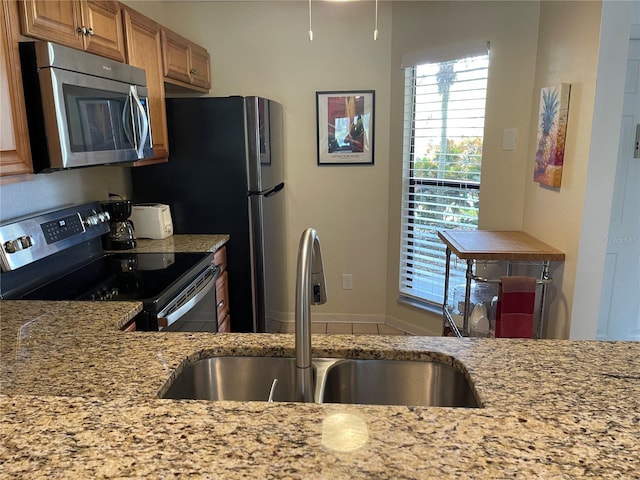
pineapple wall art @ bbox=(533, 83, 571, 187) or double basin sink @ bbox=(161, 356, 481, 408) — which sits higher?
pineapple wall art @ bbox=(533, 83, 571, 187)

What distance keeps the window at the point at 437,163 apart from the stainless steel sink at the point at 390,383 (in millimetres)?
2141

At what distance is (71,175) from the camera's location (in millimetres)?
2322

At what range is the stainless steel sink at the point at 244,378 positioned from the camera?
111cm

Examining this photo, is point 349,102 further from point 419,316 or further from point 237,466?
point 237,466

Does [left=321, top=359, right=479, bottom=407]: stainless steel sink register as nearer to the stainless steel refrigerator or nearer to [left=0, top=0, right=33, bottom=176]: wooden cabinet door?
[left=0, top=0, right=33, bottom=176]: wooden cabinet door

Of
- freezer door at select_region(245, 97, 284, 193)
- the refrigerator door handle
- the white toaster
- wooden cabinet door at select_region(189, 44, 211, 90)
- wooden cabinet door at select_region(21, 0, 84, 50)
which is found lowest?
the white toaster

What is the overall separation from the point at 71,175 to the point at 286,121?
163cm

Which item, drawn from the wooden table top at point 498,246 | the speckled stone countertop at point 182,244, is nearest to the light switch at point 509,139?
the wooden table top at point 498,246

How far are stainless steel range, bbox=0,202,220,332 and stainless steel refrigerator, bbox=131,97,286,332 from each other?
37 cm

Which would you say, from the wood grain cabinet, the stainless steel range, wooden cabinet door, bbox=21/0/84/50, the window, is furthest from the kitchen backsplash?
the window

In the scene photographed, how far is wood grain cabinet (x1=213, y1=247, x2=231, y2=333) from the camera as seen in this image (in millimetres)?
2633

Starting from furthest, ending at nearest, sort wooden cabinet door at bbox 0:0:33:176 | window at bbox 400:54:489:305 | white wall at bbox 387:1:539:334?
window at bbox 400:54:489:305 → white wall at bbox 387:1:539:334 → wooden cabinet door at bbox 0:0:33:176

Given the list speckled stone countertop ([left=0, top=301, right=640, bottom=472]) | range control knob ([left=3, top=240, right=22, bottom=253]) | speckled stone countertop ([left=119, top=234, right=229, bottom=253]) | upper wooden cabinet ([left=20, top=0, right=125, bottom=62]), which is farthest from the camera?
speckled stone countertop ([left=119, top=234, right=229, bottom=253])

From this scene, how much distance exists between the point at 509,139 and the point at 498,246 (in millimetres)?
816
